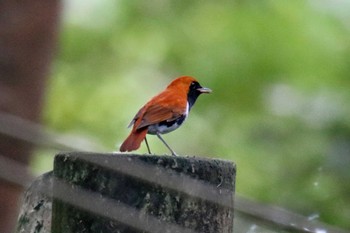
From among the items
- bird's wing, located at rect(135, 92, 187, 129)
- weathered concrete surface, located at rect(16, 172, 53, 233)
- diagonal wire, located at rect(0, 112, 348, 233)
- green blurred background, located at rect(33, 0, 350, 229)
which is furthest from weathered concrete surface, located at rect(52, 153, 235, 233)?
green blurred background, located at rect(33, 0, 350, 229)

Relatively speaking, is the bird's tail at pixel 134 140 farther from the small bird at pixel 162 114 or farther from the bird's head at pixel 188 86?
the bird's head at pixel 188 86

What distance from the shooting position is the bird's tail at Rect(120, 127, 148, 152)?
307 cm

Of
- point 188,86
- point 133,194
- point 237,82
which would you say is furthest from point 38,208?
point 237,82

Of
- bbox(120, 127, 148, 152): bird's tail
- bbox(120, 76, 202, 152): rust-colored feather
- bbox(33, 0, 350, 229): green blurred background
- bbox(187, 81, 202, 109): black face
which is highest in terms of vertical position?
bbox(33, 0, 350, 229): green blurred background

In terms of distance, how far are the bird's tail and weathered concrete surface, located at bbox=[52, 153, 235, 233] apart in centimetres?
74

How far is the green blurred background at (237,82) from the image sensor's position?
671 centimetres

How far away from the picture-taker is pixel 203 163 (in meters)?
2.32

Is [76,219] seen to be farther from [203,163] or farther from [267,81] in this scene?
[267,81]

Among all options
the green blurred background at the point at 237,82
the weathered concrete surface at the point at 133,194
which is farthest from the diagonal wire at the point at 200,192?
the green blurred background at the point at 237,82

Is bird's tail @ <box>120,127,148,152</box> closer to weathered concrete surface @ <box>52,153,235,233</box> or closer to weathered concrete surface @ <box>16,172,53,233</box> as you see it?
weathered concrete surface @ <box>16,172,53,233</box>

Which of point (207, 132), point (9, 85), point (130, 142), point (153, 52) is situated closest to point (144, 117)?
point (130, 142)

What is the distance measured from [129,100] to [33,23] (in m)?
2.47

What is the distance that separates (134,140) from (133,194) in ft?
3.22

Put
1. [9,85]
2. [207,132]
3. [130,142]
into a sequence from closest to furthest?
[130,142] < [9,85] < [207,132]
